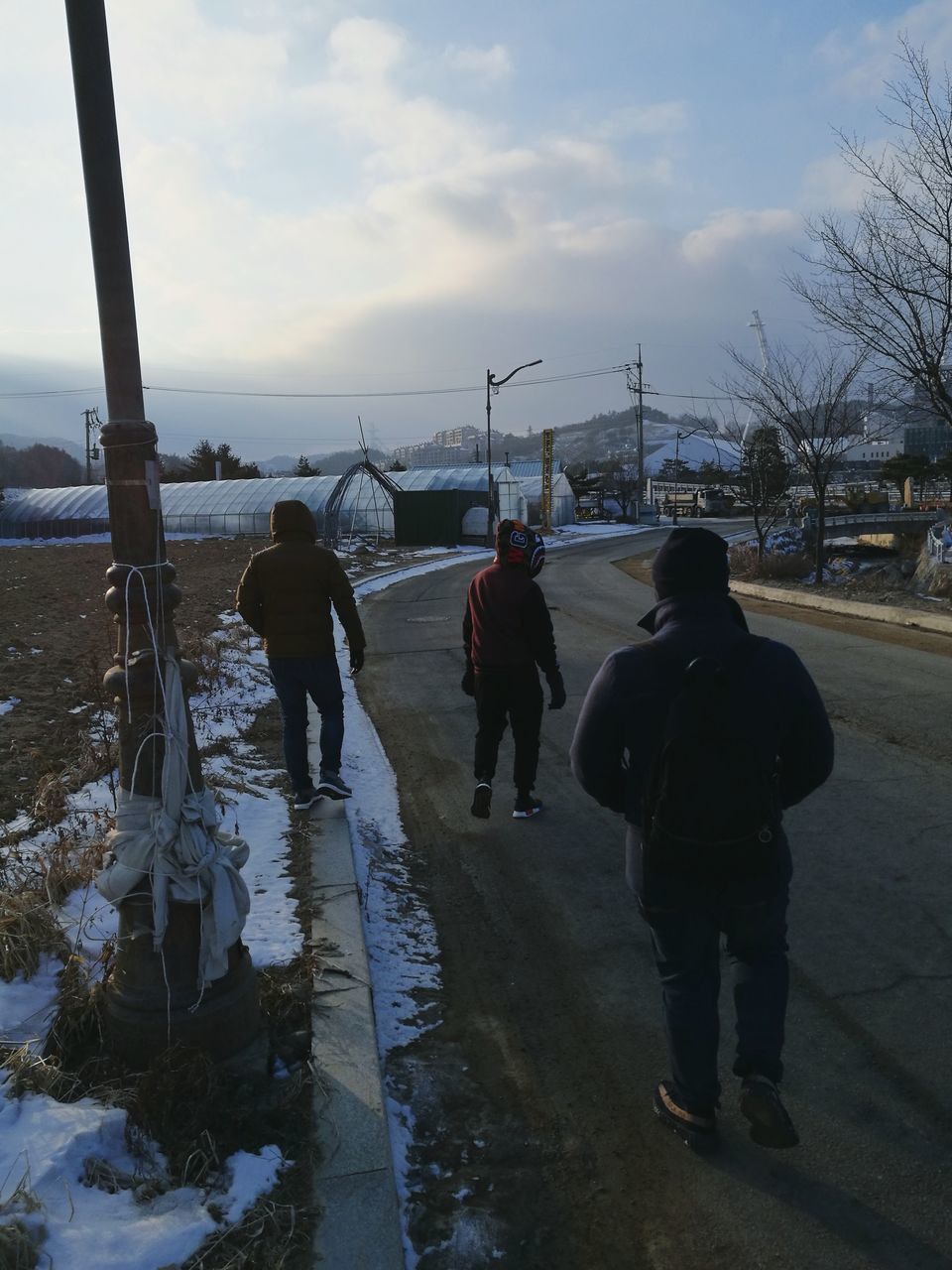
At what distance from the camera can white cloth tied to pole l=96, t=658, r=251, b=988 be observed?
3.06 metres

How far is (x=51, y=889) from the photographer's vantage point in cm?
404

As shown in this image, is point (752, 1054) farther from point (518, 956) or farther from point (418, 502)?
point (418, 502)

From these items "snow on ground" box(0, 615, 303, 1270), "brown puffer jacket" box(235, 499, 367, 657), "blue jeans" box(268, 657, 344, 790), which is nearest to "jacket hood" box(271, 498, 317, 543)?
"brown puffer jacket" box(235, 499, 367, 657)

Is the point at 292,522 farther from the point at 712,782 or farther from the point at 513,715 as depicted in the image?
the point at 712,782

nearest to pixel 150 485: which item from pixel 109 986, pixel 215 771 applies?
pixel 109 986

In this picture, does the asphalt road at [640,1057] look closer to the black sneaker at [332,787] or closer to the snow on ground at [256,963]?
the snow on ground at [256,963]

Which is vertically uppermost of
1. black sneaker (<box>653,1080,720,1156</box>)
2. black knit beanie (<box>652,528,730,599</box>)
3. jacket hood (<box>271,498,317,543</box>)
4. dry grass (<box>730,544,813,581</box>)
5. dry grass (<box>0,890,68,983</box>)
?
jacket hood (<box>271,498,317,543</box>)

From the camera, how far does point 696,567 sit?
8.95 ft

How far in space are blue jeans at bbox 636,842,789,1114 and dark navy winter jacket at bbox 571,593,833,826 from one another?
277 millimetres

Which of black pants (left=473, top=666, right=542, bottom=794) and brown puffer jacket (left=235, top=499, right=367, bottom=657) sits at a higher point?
brown puffer jacket (left=235, top=499, right=367, bottom=657)

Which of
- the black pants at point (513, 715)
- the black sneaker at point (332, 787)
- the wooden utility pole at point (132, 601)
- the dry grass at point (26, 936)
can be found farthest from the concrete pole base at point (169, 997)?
the black pants at point (513, 715)

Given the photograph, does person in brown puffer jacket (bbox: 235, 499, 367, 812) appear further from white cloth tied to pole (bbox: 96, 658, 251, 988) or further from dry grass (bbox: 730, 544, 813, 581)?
dry grass (bbox: 730, 544, 813, 581)

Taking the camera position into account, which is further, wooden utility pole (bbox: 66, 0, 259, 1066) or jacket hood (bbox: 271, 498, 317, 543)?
jacket hood (bbox: 271, 498, 317, 543)

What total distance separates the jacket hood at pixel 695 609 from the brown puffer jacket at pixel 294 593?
3007 millimetres
